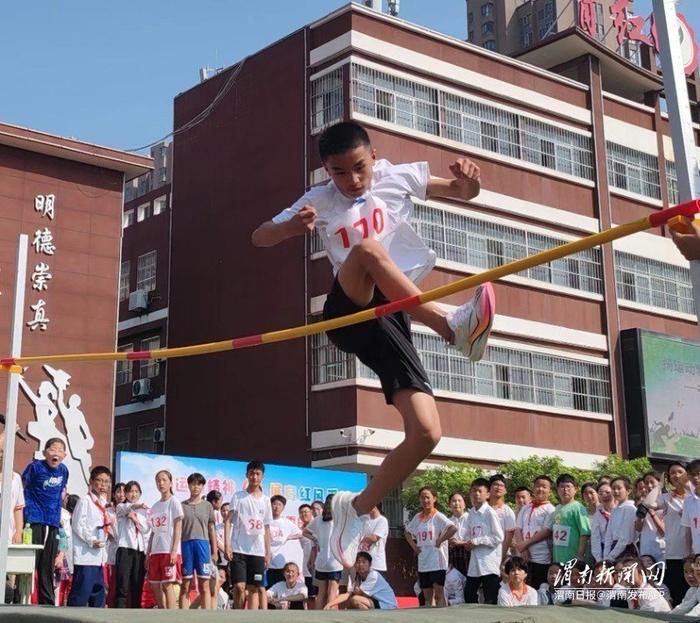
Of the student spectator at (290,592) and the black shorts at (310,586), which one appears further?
the black shorts at (310,586)

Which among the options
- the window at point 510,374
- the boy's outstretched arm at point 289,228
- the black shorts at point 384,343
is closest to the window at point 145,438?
the window at point 510,374

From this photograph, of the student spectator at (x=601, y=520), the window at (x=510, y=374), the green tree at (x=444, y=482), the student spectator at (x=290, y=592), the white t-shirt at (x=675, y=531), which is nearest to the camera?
the white t-shirt at (x=675, y=531)

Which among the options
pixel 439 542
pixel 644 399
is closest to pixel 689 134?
pixel 439 542

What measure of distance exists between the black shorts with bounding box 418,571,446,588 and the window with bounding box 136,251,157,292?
16.5 metres

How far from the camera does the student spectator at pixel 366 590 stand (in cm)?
830

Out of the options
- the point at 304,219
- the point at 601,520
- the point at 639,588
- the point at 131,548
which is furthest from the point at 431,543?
the point at 304,219

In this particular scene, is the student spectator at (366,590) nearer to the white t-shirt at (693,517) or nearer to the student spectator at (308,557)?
the student spectator at (308,557)

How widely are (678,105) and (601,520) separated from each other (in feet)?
17.1

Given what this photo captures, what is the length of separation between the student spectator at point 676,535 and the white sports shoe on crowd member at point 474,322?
4.42 meters

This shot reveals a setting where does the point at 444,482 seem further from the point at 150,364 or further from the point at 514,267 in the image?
the point at 514,267

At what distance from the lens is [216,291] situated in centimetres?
2267

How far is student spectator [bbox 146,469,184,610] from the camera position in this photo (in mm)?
9359

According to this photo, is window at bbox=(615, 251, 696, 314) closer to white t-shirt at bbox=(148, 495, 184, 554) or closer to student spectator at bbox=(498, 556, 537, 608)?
student spectator at bbox=(498, 556, 537, 608)

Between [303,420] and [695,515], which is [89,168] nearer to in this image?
[303,420]
